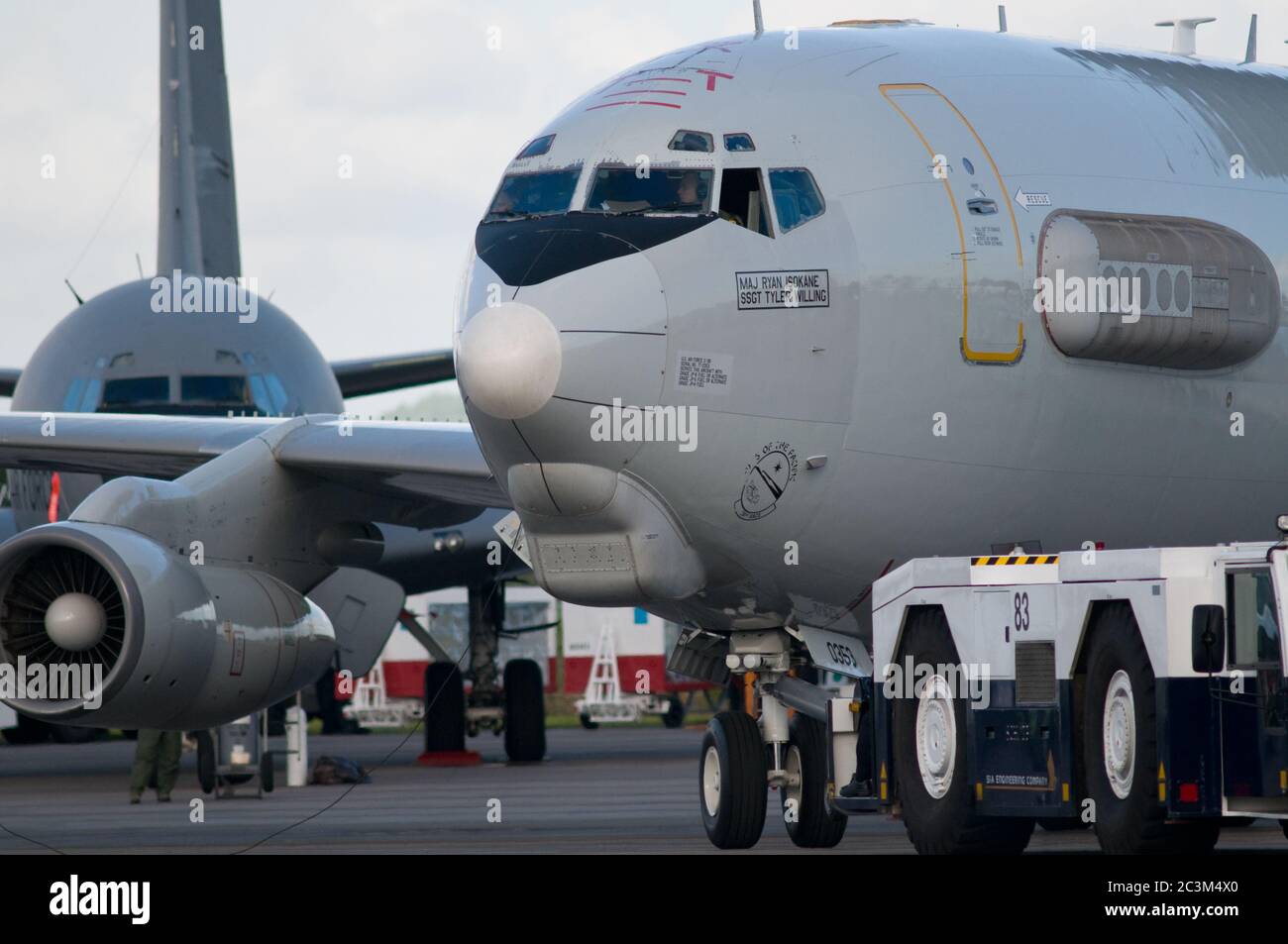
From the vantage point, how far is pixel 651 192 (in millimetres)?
13781

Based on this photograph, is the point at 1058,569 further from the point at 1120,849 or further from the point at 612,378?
the point at 612,378

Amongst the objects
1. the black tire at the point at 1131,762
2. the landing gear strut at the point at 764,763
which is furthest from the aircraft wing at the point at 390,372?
the black tire at the point at 1131,762

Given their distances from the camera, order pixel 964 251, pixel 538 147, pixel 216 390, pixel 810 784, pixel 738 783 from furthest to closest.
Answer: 1. pixel 216 390
2. pixel 810 784
3. pixel 738 783
4. pixel 538 147
5. pixel 964 251

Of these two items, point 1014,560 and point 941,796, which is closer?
point 1014,560

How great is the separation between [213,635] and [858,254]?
5984 millimetres

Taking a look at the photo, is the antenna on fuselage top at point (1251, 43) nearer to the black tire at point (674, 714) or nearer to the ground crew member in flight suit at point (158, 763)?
the ground crew member in flight suit at point (158, 763)

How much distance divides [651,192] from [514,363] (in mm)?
1647

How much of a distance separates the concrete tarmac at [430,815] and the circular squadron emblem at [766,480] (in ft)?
8.38

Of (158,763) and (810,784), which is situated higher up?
(810,784)

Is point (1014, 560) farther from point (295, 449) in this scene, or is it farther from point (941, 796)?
point (295, 449)

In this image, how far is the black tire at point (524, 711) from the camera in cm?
2786

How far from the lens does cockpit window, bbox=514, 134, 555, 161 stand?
47.6 ft

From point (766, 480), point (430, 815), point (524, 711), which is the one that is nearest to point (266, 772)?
point (430, 815)
